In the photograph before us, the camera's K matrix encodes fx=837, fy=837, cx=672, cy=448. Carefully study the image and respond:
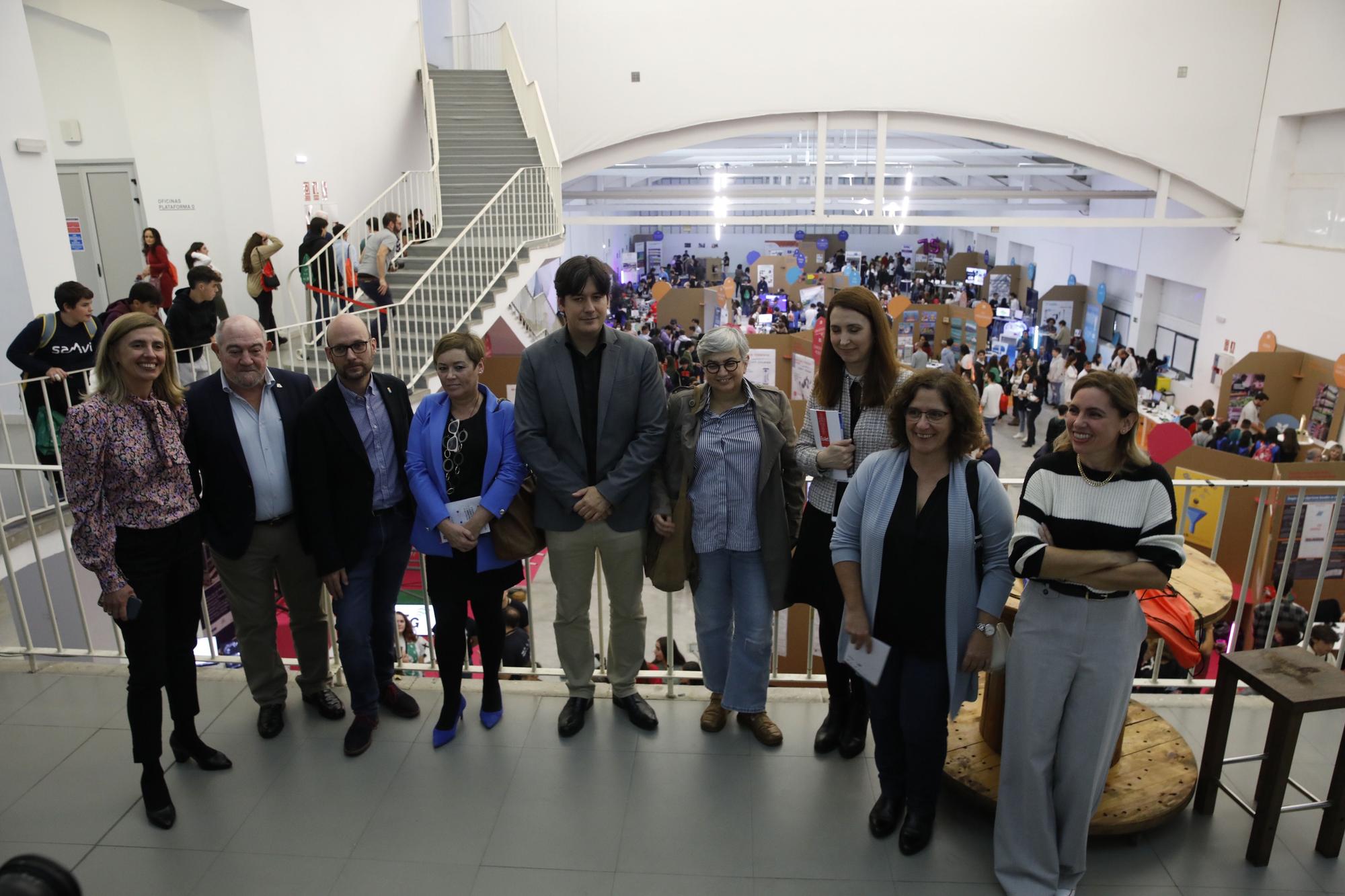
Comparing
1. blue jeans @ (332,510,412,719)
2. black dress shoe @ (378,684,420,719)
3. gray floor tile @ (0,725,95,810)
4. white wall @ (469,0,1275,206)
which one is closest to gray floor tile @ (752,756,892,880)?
black dress shoe @ (378,684,420,719)

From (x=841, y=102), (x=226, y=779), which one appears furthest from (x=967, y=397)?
(x=841, y=102)

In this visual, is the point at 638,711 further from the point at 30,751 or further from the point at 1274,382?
the point at 1274,382

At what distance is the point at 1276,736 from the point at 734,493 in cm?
177

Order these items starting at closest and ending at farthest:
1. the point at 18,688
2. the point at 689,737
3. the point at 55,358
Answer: the point at 689,737 < the point at 18,688 < the point at 55,358

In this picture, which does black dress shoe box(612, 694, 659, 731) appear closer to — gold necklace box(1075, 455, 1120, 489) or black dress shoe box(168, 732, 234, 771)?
black dress shoe box(168, 732, 234, 771)

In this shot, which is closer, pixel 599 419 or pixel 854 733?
pixel 599 419

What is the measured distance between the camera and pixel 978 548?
2.42 metres

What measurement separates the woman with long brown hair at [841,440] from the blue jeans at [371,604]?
1441 millimetres

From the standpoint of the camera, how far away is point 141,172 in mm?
9195

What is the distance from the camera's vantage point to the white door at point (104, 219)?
9.76 meters

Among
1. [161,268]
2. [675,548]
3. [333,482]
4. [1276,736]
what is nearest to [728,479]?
[675,548]

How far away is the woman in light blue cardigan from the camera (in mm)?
2365

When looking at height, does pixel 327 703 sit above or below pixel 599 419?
below

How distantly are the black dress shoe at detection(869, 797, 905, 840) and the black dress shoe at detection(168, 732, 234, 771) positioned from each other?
7.36 feet
